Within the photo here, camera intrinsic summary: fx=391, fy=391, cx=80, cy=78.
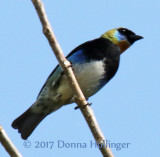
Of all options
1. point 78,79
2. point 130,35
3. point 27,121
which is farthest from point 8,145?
point 130,35

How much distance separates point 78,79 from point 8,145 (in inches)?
93.1

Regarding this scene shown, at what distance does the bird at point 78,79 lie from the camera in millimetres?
4879

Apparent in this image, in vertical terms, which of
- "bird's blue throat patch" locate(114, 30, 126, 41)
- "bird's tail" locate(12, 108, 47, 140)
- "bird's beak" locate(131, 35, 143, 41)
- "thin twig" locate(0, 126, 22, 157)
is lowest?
"bird's tail" locate(12, 108, 47, 140)

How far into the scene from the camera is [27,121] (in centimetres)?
537

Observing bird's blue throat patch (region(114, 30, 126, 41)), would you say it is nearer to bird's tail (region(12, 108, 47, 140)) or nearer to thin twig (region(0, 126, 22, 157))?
bird's tail (region(12, 108, 47, 140))

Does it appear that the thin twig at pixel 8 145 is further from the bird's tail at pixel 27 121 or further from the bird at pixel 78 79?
the bird's tail at pixel 27 121

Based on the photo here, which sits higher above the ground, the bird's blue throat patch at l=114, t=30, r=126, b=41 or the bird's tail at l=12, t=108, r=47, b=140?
the bird's blue throat patch at l=114, t=30, r=126, b=41

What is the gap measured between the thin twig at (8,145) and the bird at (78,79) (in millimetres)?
2163

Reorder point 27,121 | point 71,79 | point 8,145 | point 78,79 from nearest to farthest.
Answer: point 8,145 < point 71,79 < point 78,79 < point 27,121

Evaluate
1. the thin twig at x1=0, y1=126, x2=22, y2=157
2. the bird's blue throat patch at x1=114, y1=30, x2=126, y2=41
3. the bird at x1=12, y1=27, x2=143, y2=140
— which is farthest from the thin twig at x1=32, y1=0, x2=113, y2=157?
the bird's blue throat patch at x1=114, y1=30, x2=126, y2=41

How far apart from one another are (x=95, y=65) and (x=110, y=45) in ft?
1.91

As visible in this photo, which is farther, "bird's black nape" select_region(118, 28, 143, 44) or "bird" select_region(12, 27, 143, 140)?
"bird's black nape" select_region(118, 28, 143, 44)

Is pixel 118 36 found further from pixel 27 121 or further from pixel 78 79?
pixel 27 121

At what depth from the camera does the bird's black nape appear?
6.00 m
